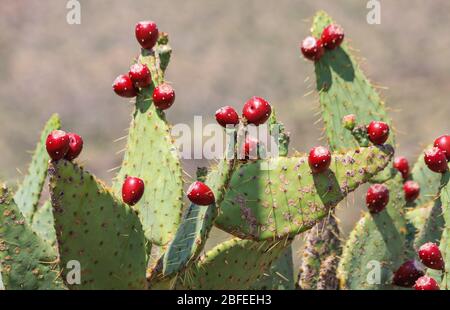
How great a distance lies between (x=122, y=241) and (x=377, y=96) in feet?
4.29

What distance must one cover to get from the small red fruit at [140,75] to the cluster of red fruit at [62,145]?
0.53 meters

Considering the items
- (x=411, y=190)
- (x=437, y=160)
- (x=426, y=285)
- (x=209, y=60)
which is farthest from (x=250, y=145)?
(x=209, y=60)

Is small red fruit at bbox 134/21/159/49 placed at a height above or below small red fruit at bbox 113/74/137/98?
above

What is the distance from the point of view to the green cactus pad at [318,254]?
3369mm

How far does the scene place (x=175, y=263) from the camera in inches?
106

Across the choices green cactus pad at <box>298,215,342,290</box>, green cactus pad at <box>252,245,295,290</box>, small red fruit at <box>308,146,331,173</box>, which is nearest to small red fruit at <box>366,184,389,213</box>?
green cactus pad at <box>298,215,342,290</box>

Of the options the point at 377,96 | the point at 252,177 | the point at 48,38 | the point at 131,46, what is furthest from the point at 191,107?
the point at 252,177

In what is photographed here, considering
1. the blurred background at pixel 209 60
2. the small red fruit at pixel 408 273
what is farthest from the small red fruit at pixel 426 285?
the blurred background at pixel 209 60

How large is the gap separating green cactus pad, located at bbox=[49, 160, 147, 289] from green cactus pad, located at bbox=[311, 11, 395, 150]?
3.28ft

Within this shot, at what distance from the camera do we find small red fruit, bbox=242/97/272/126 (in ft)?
8.34

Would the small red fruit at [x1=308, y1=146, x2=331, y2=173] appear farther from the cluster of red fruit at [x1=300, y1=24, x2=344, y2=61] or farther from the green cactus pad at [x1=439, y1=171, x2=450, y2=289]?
the cluster of red fruit at [x1=300, y1=24, x2=344, y2=61]

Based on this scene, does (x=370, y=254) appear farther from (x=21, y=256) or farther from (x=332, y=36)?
(x=21, y=256)

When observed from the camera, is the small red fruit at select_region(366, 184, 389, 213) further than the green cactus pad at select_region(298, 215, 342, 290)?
No

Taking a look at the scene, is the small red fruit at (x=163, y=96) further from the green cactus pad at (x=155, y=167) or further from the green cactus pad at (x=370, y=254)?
the green cactus pad at (x=370, y=254)
